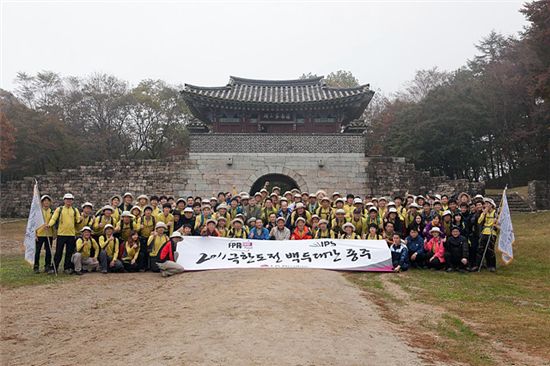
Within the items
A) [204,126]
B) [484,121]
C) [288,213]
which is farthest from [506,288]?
[484,121]

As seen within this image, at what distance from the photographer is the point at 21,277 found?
941 centimetres

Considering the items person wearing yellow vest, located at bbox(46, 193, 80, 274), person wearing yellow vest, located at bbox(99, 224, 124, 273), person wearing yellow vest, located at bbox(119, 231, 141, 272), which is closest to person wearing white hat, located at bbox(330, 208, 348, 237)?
person wearing yellow vest, located at bbox(119, 231, 141, 272)

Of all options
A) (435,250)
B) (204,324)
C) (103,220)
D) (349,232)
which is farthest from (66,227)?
(435,250)

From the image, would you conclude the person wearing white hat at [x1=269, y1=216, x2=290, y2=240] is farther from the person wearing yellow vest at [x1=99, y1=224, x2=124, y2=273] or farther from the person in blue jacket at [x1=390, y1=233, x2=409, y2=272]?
the person wearing yellow vest at [x1=99, y1=224, x2=124, y2=273]

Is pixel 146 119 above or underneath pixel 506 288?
above

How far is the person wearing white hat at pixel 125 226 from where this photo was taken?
1017cm

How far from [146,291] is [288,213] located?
4668mm

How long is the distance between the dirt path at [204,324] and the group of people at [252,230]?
140 centimetres

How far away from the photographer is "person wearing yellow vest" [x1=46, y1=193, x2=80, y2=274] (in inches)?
377

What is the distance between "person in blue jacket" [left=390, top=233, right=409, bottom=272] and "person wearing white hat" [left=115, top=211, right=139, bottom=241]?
5837mm

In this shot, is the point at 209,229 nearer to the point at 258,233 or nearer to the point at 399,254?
the point at 258,233

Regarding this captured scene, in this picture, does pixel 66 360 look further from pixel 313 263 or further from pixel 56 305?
pixel 313 263

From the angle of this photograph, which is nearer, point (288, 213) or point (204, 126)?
point (288, 213)

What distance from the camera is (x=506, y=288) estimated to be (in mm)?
8500
